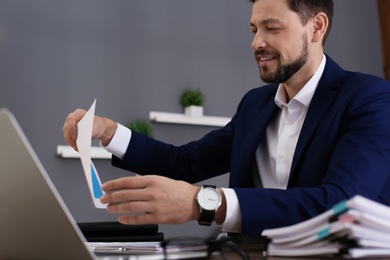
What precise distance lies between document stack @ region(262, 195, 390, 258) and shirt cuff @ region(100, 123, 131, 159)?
0.86m

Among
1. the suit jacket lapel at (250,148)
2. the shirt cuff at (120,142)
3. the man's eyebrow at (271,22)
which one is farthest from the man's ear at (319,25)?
the shirt cuff at (120,142)

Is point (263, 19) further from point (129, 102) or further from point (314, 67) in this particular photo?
point (129, 102)

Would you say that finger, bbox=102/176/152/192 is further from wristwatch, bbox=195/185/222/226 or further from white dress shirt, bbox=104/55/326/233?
white dress shirt, bbox=104/55/326/233

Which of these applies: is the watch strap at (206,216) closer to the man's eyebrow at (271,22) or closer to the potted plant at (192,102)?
the man's eyebrow at (271,22)

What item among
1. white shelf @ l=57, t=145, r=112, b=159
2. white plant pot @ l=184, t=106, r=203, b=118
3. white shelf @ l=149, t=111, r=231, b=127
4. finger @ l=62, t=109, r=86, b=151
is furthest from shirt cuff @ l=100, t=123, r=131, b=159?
white plant pot @ l=184, t=106, r=203, b=118

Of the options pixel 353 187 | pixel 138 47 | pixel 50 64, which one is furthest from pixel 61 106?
pixel 353 187

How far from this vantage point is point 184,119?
3.29m

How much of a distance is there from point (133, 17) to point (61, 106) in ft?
2.63

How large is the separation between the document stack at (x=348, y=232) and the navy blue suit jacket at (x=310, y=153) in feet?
0.77

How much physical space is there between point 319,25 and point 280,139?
40cm

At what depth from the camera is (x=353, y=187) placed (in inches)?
37.9

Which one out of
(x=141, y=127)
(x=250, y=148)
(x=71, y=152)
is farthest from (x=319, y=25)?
(x=71, y=152)

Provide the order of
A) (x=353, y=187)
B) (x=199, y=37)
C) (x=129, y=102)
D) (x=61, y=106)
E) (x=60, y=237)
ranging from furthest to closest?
(x=199, y=37) → (x=129, y=102) → (x=61, y=106) → (x=353, y=187) → (x=60, y=237)

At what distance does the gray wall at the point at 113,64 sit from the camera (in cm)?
296
